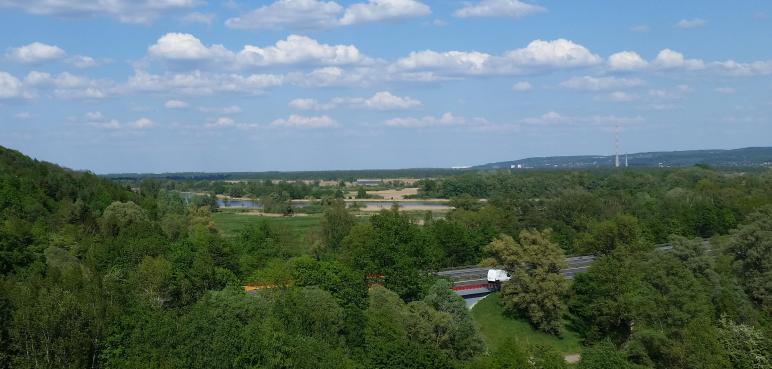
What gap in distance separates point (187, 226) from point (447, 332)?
5563 cm

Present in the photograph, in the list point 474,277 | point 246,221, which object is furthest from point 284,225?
point 246,221

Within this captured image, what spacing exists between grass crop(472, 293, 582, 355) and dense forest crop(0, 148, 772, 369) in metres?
0.75

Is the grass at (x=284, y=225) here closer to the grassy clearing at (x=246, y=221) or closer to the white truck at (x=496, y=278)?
the grassy clearing at (x=246, y=221)

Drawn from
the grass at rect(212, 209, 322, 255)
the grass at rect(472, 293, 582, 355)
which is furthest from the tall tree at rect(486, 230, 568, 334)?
the grass at rect(212, 209, 322, 255)

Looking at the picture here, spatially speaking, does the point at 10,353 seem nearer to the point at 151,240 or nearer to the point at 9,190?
the point at 151,240

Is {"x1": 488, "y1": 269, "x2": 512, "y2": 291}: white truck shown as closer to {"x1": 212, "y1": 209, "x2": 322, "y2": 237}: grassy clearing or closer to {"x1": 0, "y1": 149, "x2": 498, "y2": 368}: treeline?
{"x1": 0, "y1": 149, "x2": 498, "y2": 368}: treeline

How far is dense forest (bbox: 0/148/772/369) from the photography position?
1399 inches

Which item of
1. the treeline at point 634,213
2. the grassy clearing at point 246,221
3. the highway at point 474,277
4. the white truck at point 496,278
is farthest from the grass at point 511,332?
the grassy clearing at point 246,221

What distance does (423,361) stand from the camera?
35719 millimetres

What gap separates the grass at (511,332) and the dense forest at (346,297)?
0.75 meters

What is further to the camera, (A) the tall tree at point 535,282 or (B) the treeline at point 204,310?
(A) the tall tree at point 535,282

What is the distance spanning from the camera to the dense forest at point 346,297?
35531 mm

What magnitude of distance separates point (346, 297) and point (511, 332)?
14628 millimetres

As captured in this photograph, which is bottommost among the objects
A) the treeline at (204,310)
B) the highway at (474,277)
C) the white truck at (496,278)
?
the highway at (474,277)
